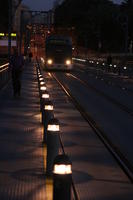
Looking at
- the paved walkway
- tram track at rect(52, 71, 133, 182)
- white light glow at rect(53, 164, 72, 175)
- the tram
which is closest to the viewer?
white light glow at rect(53, 164, 72, 175)

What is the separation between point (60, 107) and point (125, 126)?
6644 millimetres

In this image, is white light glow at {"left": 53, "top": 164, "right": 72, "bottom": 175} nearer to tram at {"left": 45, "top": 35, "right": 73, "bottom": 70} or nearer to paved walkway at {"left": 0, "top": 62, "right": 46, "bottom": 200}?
paved walkway at {"left": 0, "top": 62, "right": 46, "bottom": 200}

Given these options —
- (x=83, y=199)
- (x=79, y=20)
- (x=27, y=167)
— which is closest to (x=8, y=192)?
(x=83, y=199)

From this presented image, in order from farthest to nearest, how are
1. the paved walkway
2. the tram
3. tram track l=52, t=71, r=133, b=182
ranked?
the tram < tram track l=52, t=71, r=133, b=182 < the paved walkway

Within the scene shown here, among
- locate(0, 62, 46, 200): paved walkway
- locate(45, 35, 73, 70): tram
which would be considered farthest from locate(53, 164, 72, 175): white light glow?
locate(45, 35, 73, 70): tram

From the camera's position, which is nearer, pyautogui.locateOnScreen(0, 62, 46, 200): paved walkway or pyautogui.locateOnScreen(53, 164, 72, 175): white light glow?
pyautogui.locateOnScreen(53, 164, 72, 175): white light glow

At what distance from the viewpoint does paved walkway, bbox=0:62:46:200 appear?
9.66 meters

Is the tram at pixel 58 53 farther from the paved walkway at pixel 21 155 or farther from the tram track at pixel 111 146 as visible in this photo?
the tram track at pixel 111 146

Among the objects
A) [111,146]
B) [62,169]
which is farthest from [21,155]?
[62,169]

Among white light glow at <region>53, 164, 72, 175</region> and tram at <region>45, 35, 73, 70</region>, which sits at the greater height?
white light glow at <region>53, 164, 72, 175</region>

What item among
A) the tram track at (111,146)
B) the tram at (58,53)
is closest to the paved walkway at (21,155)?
the tram track at (111,146)

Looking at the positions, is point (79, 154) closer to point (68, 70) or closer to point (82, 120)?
point (82, 120)

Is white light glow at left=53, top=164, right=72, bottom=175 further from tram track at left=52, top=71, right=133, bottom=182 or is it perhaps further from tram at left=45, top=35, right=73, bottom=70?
tram at left=45, top=35, right=73, bottom=70

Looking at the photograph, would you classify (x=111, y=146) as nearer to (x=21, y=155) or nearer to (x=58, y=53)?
(x=21, y=155)
